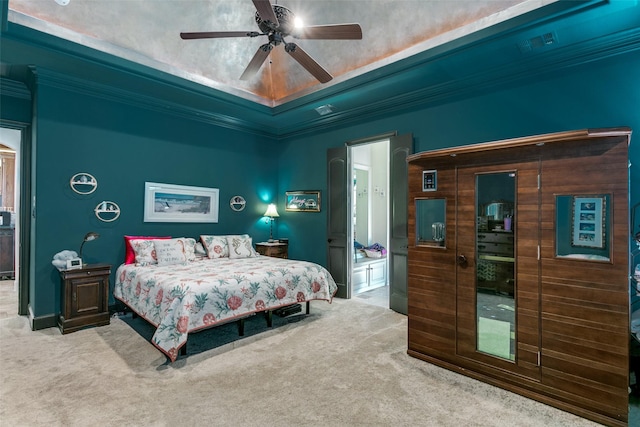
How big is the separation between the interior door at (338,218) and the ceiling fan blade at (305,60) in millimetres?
1915

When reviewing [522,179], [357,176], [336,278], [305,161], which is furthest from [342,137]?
[522,179]

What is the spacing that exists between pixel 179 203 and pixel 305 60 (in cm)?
311

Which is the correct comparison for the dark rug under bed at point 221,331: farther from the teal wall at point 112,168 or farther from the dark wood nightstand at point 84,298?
the teal wall at point 112,168

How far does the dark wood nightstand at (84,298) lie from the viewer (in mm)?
3648

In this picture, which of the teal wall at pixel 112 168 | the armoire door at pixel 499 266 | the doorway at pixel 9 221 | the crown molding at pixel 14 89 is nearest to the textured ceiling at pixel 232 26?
the teal wall at pixel 112 168

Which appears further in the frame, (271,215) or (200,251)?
(271,215)

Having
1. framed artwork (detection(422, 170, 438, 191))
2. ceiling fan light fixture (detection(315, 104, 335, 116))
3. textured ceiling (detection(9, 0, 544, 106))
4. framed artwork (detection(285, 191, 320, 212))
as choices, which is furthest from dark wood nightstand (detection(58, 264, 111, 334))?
framed artwork (detection(422, 170, 438, 191))

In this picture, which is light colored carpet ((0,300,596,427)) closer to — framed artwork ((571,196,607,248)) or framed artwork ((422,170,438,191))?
framed artwork ((571,196,607,248))

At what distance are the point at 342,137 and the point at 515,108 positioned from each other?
8.41 feet

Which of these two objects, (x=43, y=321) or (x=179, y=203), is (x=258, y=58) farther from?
(x=43, y=321)

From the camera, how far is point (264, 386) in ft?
8.32

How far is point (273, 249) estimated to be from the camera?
18.9 ft

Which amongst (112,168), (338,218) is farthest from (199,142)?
(338,218)

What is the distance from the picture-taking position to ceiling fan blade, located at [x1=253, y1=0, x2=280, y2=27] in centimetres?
242
